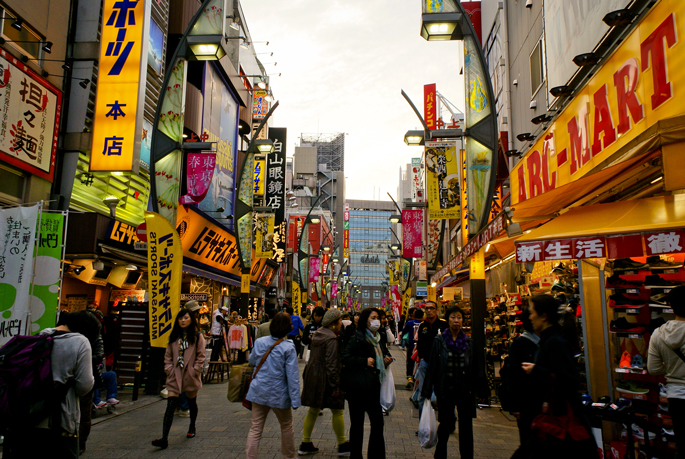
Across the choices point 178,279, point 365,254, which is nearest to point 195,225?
point 178,279

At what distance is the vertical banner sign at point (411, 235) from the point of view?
31.9 meters

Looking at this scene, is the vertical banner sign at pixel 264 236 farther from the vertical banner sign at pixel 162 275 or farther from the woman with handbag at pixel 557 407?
the woman with handbag at pixel 557 407

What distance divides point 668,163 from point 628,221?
5.03 feet

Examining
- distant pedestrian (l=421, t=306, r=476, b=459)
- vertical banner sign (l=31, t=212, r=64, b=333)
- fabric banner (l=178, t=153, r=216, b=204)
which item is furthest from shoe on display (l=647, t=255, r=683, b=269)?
fabric banner (l=178, t=153, r=216, b=204)

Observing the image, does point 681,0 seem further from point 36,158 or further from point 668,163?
Answer: point 36,158

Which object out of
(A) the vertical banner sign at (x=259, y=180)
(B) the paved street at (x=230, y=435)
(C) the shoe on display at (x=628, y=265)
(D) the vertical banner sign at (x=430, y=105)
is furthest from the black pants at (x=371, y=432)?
(D) the vertical banner sign at (x=430, y=105)

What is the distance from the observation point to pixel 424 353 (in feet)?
28.0

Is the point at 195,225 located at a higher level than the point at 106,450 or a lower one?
higher

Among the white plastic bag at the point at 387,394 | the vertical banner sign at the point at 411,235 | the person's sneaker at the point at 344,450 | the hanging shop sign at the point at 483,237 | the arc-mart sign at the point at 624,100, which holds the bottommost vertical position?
the person's sneaker at the point at 344,450

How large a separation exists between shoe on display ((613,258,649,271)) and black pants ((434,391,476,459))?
2.98m

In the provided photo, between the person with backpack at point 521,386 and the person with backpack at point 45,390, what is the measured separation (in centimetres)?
351

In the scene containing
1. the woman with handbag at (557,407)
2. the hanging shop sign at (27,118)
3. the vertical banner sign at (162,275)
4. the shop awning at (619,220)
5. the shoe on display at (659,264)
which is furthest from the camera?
the hanging shop sign at (27,118)

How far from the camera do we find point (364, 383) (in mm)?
5828

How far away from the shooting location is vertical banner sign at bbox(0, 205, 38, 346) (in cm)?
700
